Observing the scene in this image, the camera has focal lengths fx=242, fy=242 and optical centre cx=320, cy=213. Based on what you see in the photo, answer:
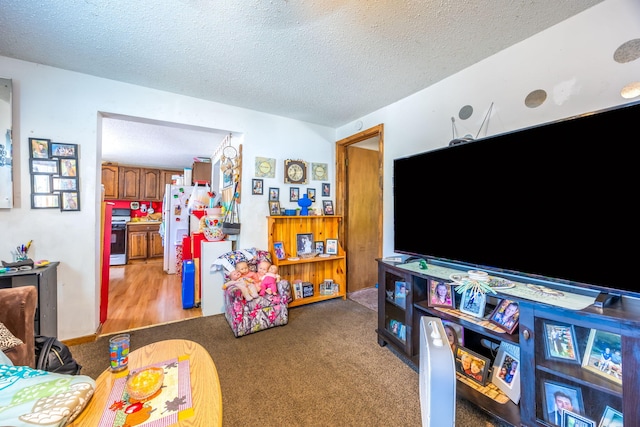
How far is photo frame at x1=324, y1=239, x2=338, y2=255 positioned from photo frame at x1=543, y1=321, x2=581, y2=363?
234 cm

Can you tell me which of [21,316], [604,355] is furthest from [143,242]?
[604,355]

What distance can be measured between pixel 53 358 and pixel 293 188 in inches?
101

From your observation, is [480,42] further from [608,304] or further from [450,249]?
[608,304]

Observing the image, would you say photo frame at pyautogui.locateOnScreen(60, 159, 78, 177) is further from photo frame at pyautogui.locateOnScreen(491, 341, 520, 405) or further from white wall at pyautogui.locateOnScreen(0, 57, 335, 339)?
photo frame at pyautogui.locateOnScreen(491, 341, 520, 405)

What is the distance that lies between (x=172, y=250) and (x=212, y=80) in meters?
3.61

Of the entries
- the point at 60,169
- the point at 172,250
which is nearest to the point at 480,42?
the point at 60,169

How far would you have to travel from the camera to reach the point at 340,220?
3.54 meters

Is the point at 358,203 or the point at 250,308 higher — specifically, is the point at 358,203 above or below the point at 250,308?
above

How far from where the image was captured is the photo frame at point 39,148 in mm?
2064

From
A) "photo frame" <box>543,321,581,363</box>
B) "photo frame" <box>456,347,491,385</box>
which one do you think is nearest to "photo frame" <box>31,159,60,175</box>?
"photo frame" <box>456,347,491,385</box>

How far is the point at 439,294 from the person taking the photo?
69.7 inches

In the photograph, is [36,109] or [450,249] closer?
[450,249]

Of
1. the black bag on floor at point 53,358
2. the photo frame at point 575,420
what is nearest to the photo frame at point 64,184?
the black bag on floor at point 53,358

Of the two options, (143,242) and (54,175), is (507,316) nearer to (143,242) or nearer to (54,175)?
(54,175)
